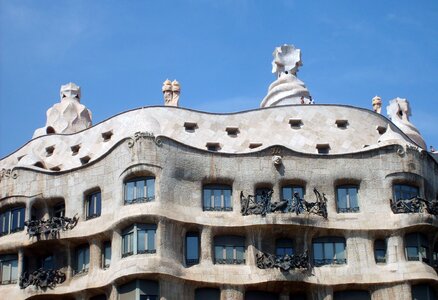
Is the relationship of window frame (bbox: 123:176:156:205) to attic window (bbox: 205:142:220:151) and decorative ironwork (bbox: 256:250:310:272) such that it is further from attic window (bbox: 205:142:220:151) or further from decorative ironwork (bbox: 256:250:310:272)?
decorative ironwork (bbox: 256:250:310:272)

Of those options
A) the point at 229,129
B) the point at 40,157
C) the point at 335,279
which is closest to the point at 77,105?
the point at 40,157

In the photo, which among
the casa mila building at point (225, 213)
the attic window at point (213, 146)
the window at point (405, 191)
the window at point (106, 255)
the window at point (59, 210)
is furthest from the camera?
the attic window at point (213, 146)

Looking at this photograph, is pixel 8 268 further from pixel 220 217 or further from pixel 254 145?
pixel 254 145

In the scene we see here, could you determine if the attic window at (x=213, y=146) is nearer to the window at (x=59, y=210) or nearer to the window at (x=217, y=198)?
the window at (x=217, y=198)

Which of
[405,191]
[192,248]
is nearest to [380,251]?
[405,191]

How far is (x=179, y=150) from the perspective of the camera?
5478 centimetres

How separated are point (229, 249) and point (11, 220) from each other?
11607mm

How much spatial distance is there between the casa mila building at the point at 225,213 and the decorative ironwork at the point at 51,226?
7 centimetres

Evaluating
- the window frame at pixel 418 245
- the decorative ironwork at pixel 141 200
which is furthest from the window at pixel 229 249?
the window frame at pixel 418 245

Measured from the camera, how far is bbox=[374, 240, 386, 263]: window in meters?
54.3

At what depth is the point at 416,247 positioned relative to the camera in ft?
178

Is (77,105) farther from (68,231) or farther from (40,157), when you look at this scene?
(68,231)

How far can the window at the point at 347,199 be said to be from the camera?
5541 cm

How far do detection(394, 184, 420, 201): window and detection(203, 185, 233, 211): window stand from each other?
829cm
